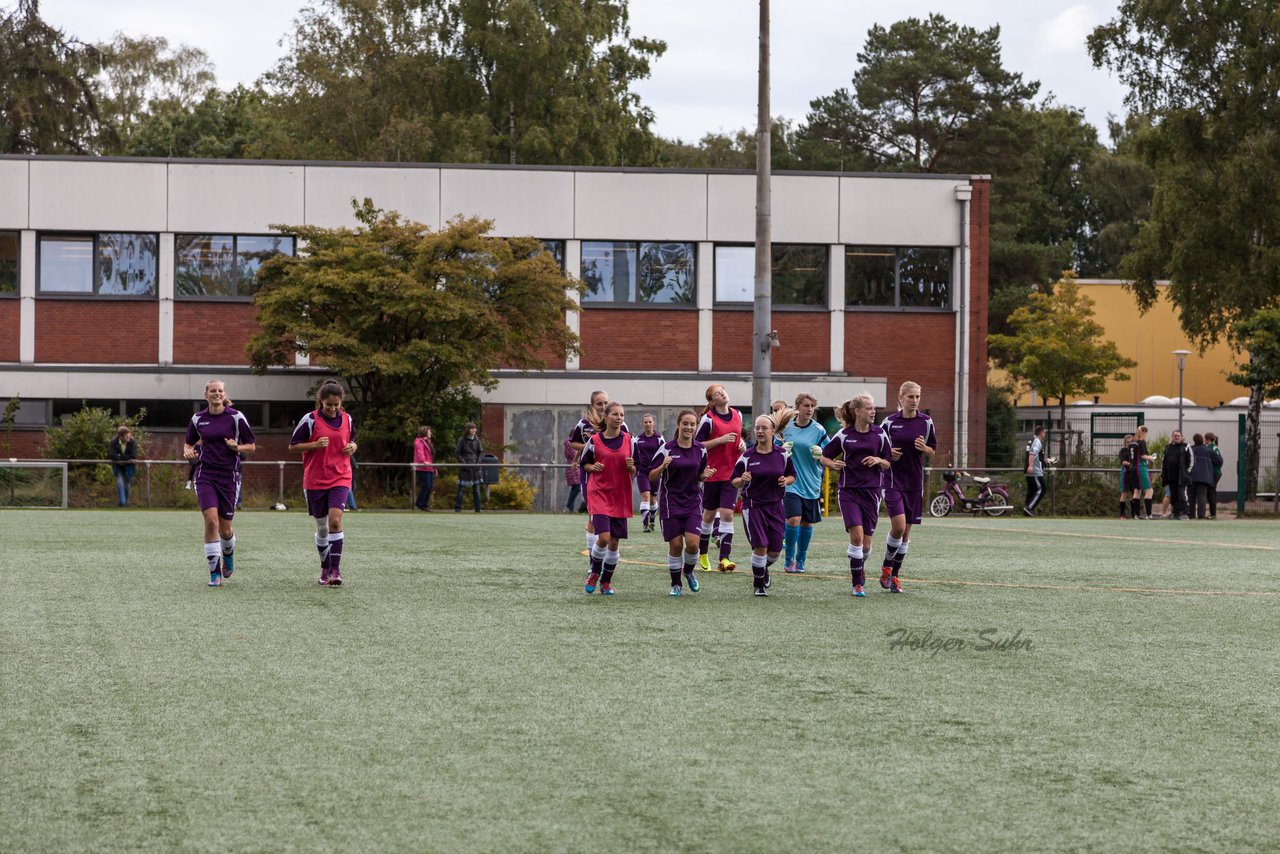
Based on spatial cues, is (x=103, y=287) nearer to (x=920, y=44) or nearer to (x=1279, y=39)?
(x=1279, y=39)

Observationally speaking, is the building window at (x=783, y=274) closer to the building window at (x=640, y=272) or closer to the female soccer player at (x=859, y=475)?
the building window at (x=640, y=272)

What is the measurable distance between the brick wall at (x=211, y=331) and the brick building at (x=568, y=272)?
0.05 metres

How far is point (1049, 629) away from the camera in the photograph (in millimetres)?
11734

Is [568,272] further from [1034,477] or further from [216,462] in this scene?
[216,462]

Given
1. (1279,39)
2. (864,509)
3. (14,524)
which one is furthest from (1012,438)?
(864,509)

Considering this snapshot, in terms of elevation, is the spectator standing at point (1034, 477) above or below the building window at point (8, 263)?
below

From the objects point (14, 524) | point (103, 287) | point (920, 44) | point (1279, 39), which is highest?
point (920, 44)

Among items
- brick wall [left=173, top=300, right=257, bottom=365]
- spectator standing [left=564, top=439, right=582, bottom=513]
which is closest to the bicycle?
spectator standing [left=564, top=439, right=582, bottom=513]

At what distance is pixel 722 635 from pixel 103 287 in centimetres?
3043

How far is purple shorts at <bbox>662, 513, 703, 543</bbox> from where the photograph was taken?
45.2ft

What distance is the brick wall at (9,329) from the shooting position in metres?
37.5

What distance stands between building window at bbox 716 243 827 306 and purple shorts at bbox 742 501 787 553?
82.1 feet

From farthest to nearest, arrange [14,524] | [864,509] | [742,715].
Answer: [14,524] < [864,509] < [742,715]

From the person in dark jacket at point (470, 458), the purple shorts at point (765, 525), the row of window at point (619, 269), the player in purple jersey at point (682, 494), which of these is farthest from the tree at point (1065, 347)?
the player in purple jersey at point (682, 494)
